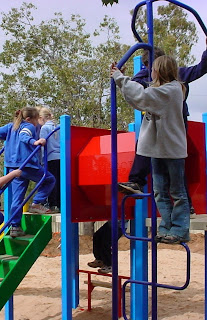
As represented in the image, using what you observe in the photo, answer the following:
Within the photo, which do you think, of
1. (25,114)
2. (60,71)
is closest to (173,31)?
(60,71)

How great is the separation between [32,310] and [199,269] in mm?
4379

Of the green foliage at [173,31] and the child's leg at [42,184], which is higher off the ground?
the green foliage at [173,31]

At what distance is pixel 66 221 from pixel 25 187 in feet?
2.67

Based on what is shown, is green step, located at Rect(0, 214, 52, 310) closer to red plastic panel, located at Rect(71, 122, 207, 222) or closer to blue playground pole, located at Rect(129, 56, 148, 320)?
red plastic panel, located at Rect(71, 122, 207, 222)

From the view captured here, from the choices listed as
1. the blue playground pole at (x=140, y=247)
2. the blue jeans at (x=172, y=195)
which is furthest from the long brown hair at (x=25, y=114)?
the blue jeans at (x=172, y=195)

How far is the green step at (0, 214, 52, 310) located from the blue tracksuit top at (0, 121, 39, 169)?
59cm

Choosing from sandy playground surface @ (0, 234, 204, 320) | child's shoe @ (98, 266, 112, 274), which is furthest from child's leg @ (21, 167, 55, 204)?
sandy playground surface @ (0, 234, 204, 320)

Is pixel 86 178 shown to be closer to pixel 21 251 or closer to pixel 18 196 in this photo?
pixel 18 196

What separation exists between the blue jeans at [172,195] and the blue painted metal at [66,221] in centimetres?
161

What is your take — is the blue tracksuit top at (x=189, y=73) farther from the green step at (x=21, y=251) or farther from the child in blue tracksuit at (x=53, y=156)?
the child in blue tracksuit at (x=53, y=156)

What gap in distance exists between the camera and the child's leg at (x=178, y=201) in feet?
11.5

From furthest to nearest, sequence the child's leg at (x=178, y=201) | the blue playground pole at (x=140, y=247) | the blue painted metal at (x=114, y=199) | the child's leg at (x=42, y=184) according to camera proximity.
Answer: the child's leg at (x=42, y=184)
the blue playground pole at (x=140, y=247)
the blue painted metal at (x=114, y=199)
the child's leg at (x=178, y=201)

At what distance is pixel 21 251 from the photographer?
17.7 ft

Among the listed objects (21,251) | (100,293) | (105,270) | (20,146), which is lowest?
(100,293)
